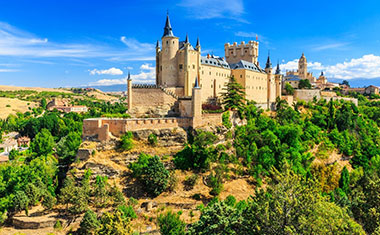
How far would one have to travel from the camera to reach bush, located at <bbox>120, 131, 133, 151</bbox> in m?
34.9

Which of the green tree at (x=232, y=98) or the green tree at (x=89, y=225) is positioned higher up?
the green tree at (x=232, y=98)

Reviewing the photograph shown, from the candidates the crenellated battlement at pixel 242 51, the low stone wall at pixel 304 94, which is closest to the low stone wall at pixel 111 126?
the crenellated battlement at pixel 242 51

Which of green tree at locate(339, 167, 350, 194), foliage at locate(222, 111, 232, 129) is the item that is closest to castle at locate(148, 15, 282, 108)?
foliage at locate(222, 111, 232, 129)

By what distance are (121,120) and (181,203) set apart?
13.7 m

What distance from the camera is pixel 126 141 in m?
34.9

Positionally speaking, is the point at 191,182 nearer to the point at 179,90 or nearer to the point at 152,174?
the point at 152,174

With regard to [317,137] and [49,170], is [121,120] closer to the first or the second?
[49,170]

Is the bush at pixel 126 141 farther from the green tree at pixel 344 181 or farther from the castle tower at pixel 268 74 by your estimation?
the castle tower at pixel 268 74

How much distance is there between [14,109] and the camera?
4653 inches

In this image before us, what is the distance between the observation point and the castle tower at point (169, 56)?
147 feet

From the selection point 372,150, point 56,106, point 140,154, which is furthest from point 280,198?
point 56,106

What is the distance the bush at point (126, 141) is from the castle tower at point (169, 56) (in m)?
12.9

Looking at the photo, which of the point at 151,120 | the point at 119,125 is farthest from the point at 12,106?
the point at 151,120

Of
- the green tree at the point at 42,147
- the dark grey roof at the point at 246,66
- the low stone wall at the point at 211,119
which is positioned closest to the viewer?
the low stone wall at the point at 211,119
